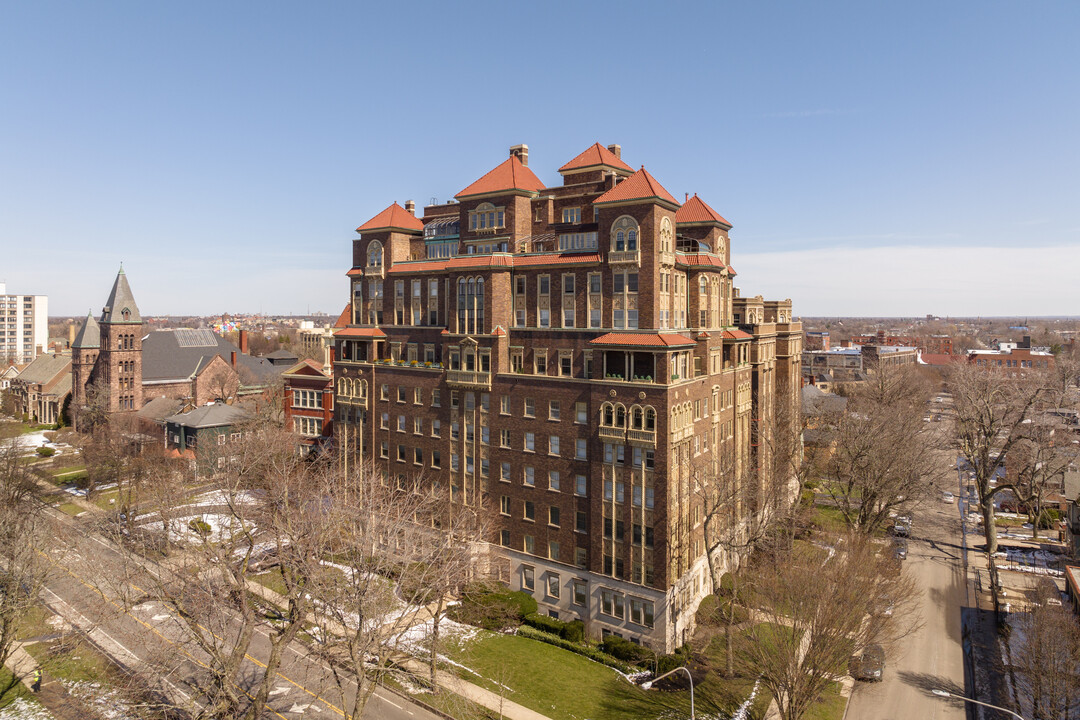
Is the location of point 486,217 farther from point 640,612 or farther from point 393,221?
point 640,612

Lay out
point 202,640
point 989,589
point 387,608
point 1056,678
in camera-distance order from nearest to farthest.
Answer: point 202,640 → point 387,608 → point 1056,678 → point 989,589

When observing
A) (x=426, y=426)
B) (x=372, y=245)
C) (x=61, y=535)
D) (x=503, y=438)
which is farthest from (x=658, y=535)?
(x=61, y=535)

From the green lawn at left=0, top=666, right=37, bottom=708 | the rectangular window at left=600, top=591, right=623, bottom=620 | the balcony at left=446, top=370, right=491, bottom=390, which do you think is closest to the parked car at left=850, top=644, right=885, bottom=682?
the rectangular window at left=600, top=591, right=623, bottom=620

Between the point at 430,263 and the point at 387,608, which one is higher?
the point at 430,263

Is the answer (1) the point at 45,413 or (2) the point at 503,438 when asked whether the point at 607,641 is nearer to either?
(2) the point at 503,438

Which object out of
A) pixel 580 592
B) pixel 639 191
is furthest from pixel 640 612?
pixel 639 191

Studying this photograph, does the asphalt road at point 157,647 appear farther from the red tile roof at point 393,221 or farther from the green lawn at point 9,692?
the red tile roof at point 393,221
